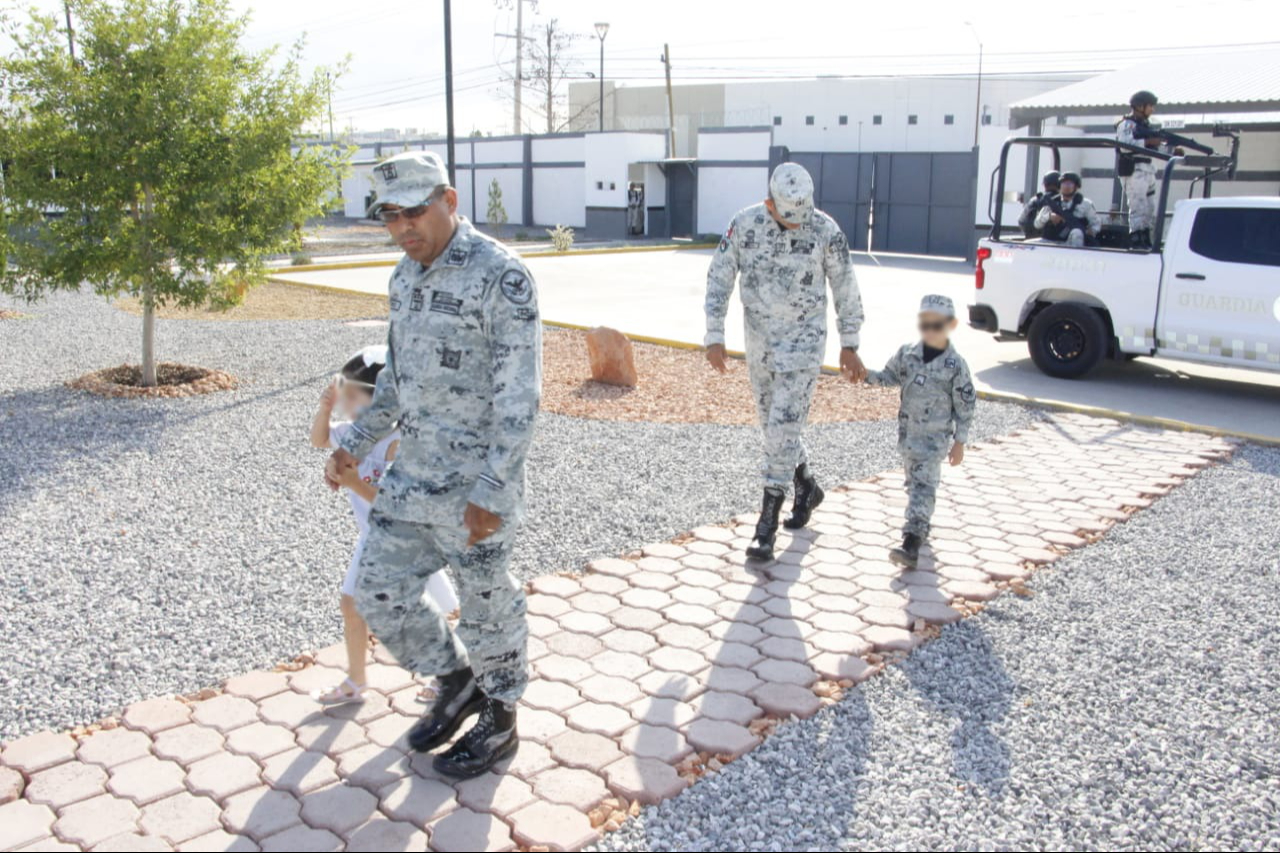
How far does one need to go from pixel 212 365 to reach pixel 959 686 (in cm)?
829

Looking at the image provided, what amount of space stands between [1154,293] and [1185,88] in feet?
29.1

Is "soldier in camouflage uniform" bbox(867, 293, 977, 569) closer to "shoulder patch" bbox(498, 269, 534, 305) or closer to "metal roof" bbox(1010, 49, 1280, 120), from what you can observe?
"shoulder patch" bbox(498, 269, 534, 305)

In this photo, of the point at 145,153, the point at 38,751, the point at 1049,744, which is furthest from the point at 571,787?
the point at 145,153

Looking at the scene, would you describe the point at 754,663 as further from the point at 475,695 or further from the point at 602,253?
the point at 602,253

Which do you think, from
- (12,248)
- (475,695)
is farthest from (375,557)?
(12,248)

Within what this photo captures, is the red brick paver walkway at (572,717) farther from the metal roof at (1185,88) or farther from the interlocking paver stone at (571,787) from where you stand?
the metal roof at (1185,88)

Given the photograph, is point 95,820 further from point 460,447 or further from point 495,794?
point 460,447

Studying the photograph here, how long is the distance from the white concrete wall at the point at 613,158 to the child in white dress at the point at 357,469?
99.0 feet

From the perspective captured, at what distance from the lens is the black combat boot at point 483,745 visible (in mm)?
3189

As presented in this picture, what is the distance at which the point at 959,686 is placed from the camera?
3.90 meters

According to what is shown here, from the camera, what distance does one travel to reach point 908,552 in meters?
5.04

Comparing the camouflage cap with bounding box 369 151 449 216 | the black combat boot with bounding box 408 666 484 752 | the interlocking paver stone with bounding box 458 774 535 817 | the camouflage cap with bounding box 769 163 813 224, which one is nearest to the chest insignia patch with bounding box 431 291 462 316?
the camouflage cap with bounding box 369 151 449 216

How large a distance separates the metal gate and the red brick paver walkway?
2005cm

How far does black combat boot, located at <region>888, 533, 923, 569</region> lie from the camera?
5023mm
